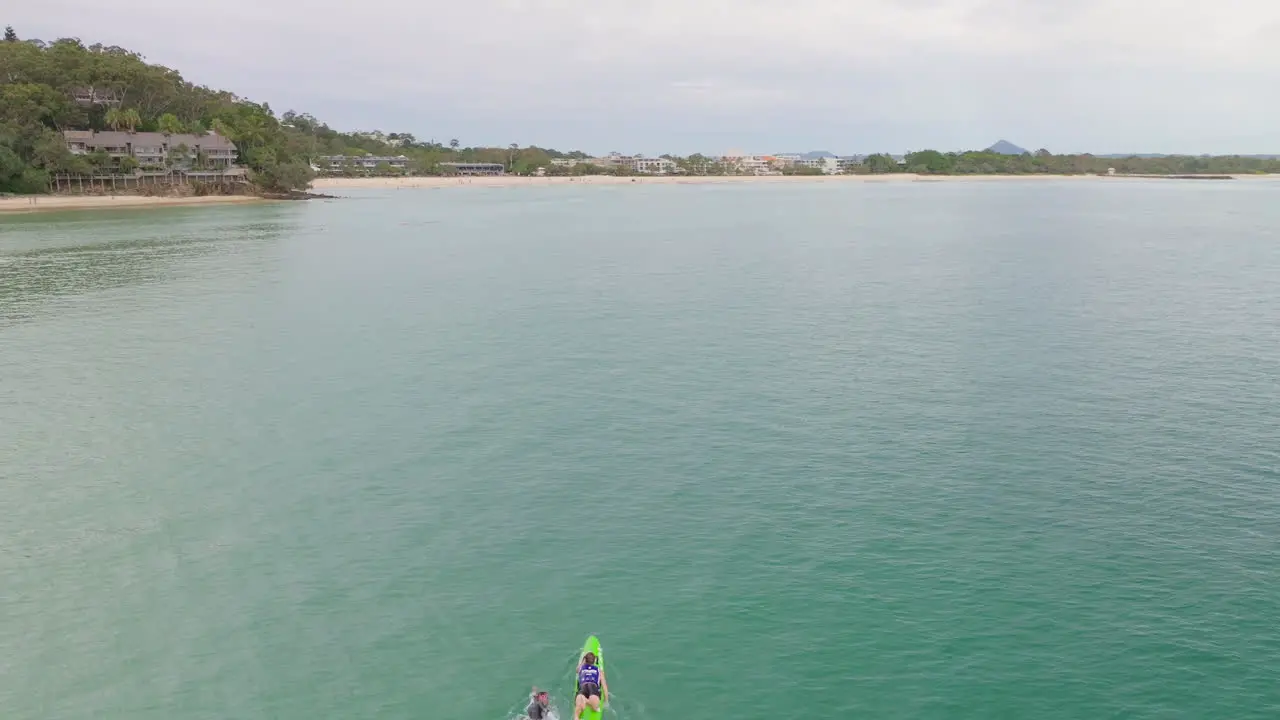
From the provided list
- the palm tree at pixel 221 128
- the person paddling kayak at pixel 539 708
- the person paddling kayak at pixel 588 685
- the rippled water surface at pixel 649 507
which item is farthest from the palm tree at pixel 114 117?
the person paddling kayak at pixel 539 708

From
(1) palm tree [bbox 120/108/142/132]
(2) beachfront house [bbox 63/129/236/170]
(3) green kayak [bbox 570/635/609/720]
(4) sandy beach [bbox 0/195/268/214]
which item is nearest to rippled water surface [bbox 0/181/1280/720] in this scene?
(3) green kayak [bbox 570/635/609/720]

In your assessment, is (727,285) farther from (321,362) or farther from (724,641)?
(724,641)

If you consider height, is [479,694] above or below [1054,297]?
below

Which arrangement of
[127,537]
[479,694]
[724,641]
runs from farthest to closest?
[127,537] → [724,641] → [479,694]

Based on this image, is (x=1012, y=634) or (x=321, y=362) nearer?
(x=1012, y=634)

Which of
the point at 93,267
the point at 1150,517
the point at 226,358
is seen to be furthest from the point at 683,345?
the point at 93,267

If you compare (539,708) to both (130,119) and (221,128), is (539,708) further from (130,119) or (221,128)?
(221,128)

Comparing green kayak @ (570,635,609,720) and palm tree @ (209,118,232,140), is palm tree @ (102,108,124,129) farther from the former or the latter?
green kayak @ (570,635,609,720)

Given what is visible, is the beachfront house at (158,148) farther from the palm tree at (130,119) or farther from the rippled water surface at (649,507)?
the rippled water surface at (649,507)
